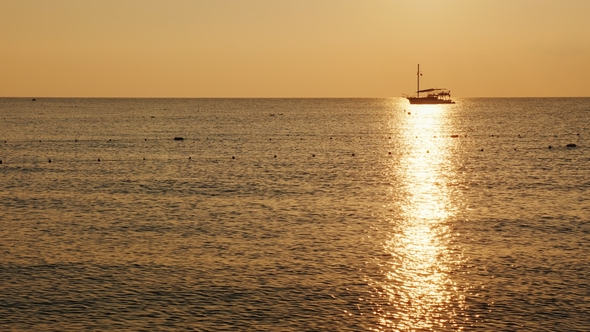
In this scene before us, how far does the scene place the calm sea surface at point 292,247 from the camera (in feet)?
118

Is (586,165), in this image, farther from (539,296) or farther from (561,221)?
(539,296)

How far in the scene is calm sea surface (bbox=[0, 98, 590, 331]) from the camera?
35.9 meters

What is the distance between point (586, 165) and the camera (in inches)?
4090

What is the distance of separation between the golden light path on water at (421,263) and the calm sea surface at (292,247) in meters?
0.14

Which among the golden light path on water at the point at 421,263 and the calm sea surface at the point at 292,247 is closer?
the golden light path on water at the point at 421,263

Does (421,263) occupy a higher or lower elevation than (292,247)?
lower

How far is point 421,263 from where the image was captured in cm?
4566

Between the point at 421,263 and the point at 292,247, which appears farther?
the point at 292,247

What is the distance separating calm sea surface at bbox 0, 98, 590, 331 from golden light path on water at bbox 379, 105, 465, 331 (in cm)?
14

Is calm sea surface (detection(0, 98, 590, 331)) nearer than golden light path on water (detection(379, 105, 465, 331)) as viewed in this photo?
No

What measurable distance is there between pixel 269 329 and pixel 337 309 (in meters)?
4.20

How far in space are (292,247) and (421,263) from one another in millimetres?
8572

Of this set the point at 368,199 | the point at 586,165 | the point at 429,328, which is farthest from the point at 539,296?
the point at 586,165

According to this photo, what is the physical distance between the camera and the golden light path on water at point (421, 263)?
116 feet
